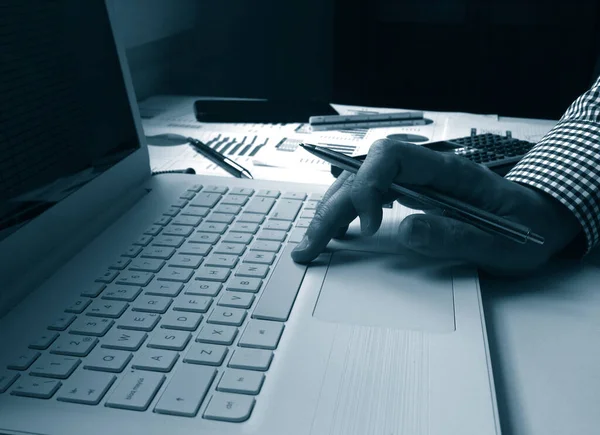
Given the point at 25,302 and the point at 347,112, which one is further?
the point at 347,112

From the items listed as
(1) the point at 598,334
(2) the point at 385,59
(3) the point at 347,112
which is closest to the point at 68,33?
(1) the point at 598,334

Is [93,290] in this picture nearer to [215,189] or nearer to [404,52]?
[215,189]

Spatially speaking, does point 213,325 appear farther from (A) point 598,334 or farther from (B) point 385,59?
(B) point 385,59

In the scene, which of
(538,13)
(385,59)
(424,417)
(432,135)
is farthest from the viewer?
(385,59)

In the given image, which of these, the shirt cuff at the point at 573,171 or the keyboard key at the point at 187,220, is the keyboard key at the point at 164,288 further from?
the shirt cuff at the point at 573,171

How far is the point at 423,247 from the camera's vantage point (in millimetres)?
463

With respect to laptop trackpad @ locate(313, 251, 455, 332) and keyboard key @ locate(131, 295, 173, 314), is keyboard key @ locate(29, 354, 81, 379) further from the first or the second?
laptop trackpad @ locate(313, 251, 455, 332)

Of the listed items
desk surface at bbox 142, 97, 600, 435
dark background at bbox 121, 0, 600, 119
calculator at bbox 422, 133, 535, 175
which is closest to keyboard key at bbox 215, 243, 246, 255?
desk surface at bbox 142, 97, 600, 435

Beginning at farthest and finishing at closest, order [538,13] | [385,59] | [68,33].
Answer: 1. [385,59]
2. [538,13]
3. [68,33]

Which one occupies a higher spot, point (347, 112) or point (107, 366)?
point (107, 366)

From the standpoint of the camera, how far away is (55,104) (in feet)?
1.57

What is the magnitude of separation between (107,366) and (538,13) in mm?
2082

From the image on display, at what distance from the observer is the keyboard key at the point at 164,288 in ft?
1.37

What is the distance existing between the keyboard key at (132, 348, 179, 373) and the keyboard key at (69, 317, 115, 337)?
0.13ft
